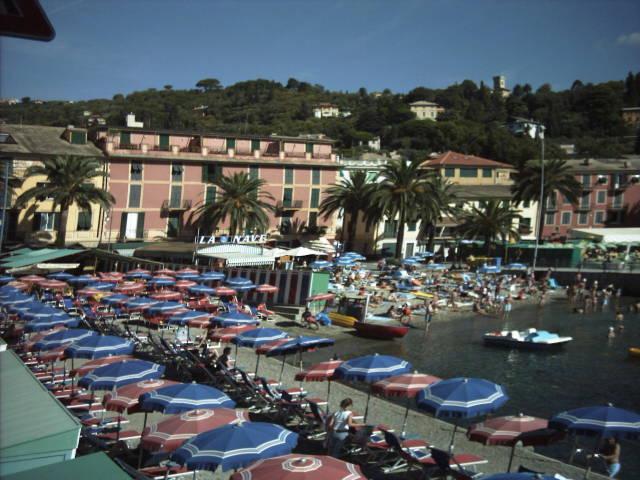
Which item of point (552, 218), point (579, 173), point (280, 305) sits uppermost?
point (579, 173)

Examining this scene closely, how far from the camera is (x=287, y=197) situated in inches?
2233

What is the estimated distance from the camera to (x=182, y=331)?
25469 millimetres

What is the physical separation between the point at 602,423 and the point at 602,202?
211ft

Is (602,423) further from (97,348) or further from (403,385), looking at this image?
(97,348)

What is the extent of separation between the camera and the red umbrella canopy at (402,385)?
1454 centimetres

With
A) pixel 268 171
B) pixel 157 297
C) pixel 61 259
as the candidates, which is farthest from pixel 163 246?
pixel 157 297

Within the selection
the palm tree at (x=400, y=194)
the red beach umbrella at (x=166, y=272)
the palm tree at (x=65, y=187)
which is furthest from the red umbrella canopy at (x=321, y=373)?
the palm tree at (x=400, y=194)

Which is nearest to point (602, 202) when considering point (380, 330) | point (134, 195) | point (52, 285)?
point (380, 330)

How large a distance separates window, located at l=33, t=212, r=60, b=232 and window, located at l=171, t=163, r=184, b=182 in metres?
9.38

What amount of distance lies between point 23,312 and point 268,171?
114 ft

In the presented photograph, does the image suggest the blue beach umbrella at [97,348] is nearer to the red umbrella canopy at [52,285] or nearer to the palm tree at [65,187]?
the red umbrella canopy at [52,285]

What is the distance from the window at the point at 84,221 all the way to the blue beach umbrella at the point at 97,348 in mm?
32180

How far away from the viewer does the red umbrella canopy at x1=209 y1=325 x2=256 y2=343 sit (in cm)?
2077

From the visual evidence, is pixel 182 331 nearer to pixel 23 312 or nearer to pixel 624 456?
pixel 23 312
